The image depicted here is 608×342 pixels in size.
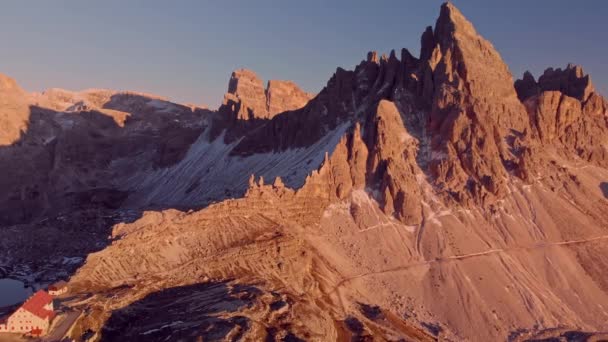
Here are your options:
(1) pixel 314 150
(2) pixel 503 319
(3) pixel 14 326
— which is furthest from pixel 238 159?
(3) pixel 14 326

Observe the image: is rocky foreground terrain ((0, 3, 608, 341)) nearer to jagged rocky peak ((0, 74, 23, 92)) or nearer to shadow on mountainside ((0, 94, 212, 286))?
shadow on mountainside ((0, 94, 212, 286))

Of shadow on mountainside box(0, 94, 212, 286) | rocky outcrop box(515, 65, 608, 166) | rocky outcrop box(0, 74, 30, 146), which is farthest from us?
rocky outcrop box(0, 74, 30, 146)

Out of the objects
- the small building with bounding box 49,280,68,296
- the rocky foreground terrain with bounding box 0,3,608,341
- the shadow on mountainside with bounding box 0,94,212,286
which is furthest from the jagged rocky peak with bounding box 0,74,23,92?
the small building with bounding box 49,280,68,296

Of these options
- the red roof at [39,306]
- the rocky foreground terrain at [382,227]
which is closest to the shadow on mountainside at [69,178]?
the rocky foreground terrain at [382,227]

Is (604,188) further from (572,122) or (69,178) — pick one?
(69,178)

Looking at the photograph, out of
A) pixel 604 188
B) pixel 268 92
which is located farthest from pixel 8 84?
pixel 604 188

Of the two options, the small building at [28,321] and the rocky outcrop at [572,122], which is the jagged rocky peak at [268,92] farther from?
the small building at [28,321]
